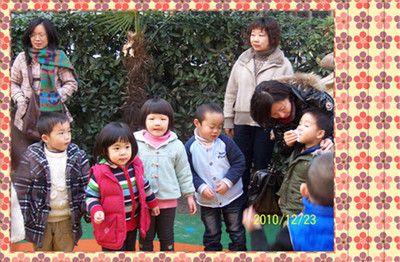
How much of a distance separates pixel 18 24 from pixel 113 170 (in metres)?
0.86

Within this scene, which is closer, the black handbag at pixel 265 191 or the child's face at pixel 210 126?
the black handbag at pixel 265 191

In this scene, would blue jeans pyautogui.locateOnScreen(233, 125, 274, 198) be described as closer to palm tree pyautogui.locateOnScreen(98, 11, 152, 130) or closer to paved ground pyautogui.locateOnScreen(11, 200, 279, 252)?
paved ground pyautogui.locateOnScreen(11, 200, 279, 252)

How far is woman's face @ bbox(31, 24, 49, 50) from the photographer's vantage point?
3.36 m

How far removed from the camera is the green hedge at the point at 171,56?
3.60 m

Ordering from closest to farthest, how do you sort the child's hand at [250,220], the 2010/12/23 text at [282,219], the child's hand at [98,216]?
the 2010/12/23 text at [282,219] < the child's hand at [98,216] < the child's hand at [250,220]

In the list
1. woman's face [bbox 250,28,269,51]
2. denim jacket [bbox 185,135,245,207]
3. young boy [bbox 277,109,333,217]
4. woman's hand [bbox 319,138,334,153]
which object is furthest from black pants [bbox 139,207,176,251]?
woman's face [bbox 250,28,269,51]

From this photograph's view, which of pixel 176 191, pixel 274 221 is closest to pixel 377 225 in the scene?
pixel 274 221

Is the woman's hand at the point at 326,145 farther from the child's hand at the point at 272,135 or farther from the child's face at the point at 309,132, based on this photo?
the child's hand at the point at 272,135

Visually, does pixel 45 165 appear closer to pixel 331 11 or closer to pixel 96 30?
Result: pixel 96 30

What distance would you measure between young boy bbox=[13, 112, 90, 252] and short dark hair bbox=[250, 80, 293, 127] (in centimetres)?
92

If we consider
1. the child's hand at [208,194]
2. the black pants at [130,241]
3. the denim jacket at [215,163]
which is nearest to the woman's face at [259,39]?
the denim jacket at [215,163]

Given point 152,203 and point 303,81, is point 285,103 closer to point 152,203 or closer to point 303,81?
point 303,81

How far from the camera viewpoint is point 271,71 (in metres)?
3.59

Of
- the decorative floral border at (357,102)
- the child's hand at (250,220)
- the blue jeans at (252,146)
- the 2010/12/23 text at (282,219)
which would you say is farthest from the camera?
the blue jeans at (252,146)
